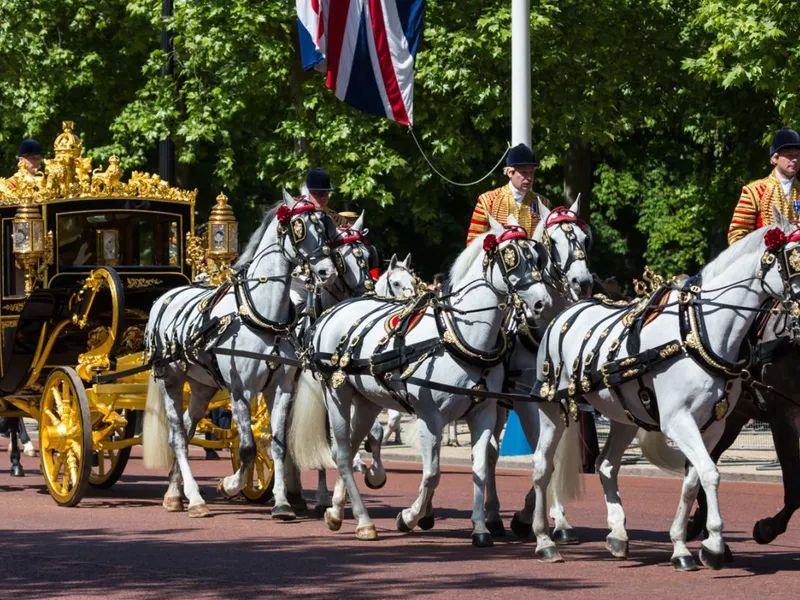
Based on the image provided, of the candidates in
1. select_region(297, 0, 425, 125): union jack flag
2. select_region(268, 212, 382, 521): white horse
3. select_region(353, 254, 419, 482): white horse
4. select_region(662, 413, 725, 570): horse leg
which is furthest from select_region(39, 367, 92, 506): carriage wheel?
select_region(662, 413, 725, 570): horse leg

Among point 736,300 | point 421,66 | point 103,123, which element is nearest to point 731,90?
point 421,66

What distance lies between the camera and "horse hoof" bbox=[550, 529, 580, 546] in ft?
36.1

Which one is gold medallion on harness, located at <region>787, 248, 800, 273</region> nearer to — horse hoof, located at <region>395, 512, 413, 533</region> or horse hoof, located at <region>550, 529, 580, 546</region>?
horse hoof, located at <region>550, 529, 580, 546</region>

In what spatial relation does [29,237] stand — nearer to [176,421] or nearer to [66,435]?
[66,435]

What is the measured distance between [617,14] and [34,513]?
47.1ft

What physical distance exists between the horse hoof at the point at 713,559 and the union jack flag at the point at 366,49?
8632 mm

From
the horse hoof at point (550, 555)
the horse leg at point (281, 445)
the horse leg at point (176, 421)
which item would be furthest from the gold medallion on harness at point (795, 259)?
the horse leg at point (176, 421)

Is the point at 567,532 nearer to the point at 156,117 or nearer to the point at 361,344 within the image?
the point at 361,344

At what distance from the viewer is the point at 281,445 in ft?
40.7

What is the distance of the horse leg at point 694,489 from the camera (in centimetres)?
916

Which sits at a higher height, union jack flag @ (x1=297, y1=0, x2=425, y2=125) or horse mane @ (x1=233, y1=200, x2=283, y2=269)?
union jack flag @ (x1=297, y1=0, x2=425, y2=125)

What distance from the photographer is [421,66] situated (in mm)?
23625

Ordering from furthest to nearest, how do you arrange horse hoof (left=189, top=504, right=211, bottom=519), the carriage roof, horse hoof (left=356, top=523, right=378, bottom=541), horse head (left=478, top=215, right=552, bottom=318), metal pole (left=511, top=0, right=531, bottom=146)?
metal pole (left=511, top=0, right=531, bottom=146) → the carriage roof → horse hoof (left=189, top=504, right=211, bottom=519) → horse hoof (left=356, top=523, right=378, bottom=541) → horse head (left=478, top=215, right=552, bottom=318)

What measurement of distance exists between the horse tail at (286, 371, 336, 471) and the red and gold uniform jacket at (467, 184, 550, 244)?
190cm
